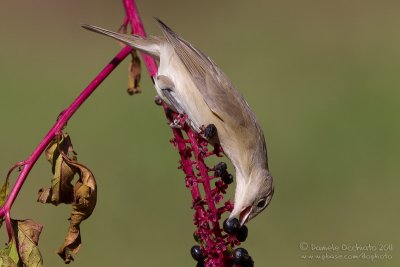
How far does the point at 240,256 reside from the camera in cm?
375

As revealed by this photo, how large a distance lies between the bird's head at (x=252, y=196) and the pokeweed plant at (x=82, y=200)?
1.31 feet

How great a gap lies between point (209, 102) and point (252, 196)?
2.88 ft

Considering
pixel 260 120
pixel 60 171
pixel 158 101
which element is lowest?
pixel 260 120

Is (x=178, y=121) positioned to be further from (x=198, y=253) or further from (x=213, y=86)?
(x=213, y=86)

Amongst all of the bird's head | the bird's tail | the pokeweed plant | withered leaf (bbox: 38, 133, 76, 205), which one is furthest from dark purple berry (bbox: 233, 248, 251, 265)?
the bird's tail

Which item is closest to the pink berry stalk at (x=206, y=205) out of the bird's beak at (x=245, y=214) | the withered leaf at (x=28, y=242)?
the bird's beak at (x=245, y=214)

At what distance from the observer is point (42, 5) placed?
59.5 feet

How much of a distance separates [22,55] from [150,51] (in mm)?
11313

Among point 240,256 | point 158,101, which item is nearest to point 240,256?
point 240,256

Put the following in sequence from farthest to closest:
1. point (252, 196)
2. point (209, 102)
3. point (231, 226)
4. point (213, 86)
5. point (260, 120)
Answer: point (260, 120)
point (213, 86)
point (209, 102)
point (252, 196)
point (231, 226)

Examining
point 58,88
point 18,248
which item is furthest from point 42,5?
point 18,248

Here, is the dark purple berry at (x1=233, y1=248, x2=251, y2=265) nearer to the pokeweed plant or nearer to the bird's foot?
the pokeweed plant

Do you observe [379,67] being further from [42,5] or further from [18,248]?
[18,248]

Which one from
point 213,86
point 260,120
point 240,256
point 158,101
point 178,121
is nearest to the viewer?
point 240,256
